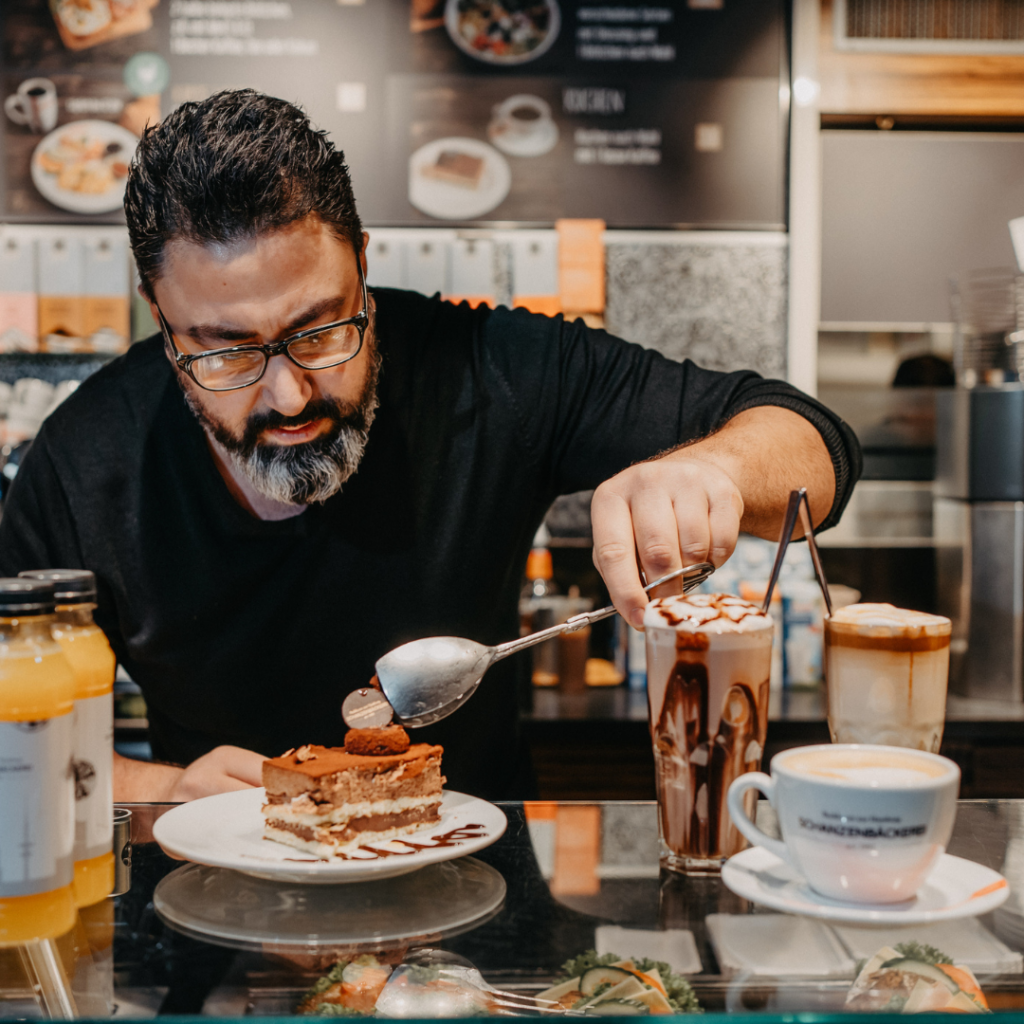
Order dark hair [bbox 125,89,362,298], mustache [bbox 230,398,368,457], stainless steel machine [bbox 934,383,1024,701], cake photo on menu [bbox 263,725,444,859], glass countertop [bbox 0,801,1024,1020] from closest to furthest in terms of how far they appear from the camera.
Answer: glass countertop [bbox 0,801,1024,1020], cake photo on menu [bbox 263,725,444,859], dark hair [bbox 125,89,362,298], mustache [bbox 230,398,368,457], stainless steel machine [bbox 934,383,1024,701]

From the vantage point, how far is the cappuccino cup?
27.8 inches

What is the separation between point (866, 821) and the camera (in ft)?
2.32

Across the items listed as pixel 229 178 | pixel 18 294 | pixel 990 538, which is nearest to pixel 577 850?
pixel 229 178

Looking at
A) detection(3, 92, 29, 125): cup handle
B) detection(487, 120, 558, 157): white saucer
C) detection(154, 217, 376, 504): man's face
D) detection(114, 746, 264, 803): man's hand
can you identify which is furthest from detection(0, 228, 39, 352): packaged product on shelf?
detection(114, 746, 264, 803): man's hand

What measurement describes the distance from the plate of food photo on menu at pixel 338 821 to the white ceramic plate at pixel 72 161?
237cm

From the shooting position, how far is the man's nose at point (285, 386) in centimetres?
129

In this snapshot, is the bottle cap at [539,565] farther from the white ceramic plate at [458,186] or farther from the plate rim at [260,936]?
the plate rim at [260,936]

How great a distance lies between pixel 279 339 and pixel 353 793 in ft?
1.92

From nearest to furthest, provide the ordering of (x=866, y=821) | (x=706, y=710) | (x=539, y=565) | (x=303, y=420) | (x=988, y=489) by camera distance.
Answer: (x=866, y=821), (x=706, y=710), (x=303, y=420), (x=988, y=489), (x=539, y=565)

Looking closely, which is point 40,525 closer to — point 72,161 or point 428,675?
point 428,675

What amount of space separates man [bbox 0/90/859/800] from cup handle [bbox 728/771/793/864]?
1.68 feet

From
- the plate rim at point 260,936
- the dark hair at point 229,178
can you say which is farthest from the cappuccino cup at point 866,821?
the dark hair at point 229,178

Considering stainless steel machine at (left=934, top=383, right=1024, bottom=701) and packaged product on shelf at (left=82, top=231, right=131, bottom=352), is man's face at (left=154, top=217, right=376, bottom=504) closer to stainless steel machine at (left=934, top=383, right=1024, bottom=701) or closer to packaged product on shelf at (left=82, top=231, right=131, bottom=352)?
packaged product on shelf at (left=82, top=231, right=131, bottom=352)

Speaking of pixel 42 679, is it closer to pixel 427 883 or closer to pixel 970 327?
pixel 427 883
